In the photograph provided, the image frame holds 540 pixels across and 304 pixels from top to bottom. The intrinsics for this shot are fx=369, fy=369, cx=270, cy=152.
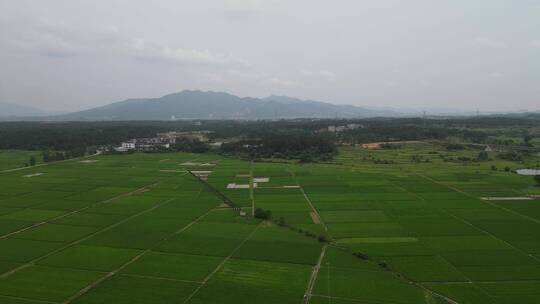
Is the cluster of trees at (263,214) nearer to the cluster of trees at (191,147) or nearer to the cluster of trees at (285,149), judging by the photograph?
the cluster of trees at (285,149)

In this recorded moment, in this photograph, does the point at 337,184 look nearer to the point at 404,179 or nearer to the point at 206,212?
the point at 404,179

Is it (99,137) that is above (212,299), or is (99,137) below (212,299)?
above

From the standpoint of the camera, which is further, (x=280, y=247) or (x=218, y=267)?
(x=280, y=247)

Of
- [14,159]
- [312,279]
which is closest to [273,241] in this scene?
[312,279]

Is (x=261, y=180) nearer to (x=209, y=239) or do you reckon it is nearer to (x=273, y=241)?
(x=209, y=239)

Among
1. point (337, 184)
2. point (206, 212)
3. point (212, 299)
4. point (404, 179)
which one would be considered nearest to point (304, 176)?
point (337, 184)

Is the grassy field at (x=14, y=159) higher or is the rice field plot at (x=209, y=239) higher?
the grassy field at (x=14, y=159)

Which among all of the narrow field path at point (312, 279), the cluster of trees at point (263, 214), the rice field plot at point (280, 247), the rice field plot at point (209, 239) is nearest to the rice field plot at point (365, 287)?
the narrow field path at point (312, 279)

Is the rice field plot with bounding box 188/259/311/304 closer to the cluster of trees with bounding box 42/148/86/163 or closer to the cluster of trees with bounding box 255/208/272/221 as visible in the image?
the cluster of trees with bounding box 255/208/272/221
